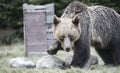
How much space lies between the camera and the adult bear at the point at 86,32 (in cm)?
730

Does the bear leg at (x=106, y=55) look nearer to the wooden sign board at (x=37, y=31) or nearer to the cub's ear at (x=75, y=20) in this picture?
the cub's ear at (x=75, y=20)

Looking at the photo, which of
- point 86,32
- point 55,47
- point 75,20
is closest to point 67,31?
point 75,20

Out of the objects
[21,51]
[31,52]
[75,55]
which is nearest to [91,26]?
[75,55]

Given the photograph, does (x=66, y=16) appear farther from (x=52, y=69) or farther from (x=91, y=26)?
(x=52, y=69)

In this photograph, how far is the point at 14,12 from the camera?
14156 mm

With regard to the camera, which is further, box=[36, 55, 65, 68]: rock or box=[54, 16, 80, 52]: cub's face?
box=[36, 55, 65, 68]: rock

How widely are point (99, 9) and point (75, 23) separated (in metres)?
1.06

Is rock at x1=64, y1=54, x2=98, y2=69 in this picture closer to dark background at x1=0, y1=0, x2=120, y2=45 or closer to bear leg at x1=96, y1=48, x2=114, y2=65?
bear leg at x1=96, y1=48, x2=114, y2=65


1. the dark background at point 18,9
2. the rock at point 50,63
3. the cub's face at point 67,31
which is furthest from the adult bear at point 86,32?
the dark background at point 18,9

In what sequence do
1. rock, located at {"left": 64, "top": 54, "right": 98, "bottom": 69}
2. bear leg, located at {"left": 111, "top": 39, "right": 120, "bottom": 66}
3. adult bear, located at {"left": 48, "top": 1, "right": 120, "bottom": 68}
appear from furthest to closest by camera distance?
bear leg, located at {"left": 111, "top": 39, "right": 120, "bottom": 66} → rock, located at {"left": 64, "top": 54, "right": 98, "bottom": 69} → adult bear, located at {"left": 48, "top": 1, "right": 120, "bottom": 68}

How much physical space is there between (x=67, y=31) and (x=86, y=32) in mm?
518

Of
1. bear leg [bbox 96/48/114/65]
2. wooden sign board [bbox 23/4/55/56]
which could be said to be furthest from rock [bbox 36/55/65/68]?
wooden sign board [bbox 23/4/55/56]

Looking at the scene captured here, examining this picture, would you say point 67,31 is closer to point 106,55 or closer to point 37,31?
point 106,55

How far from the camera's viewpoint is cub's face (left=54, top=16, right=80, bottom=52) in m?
7.19
